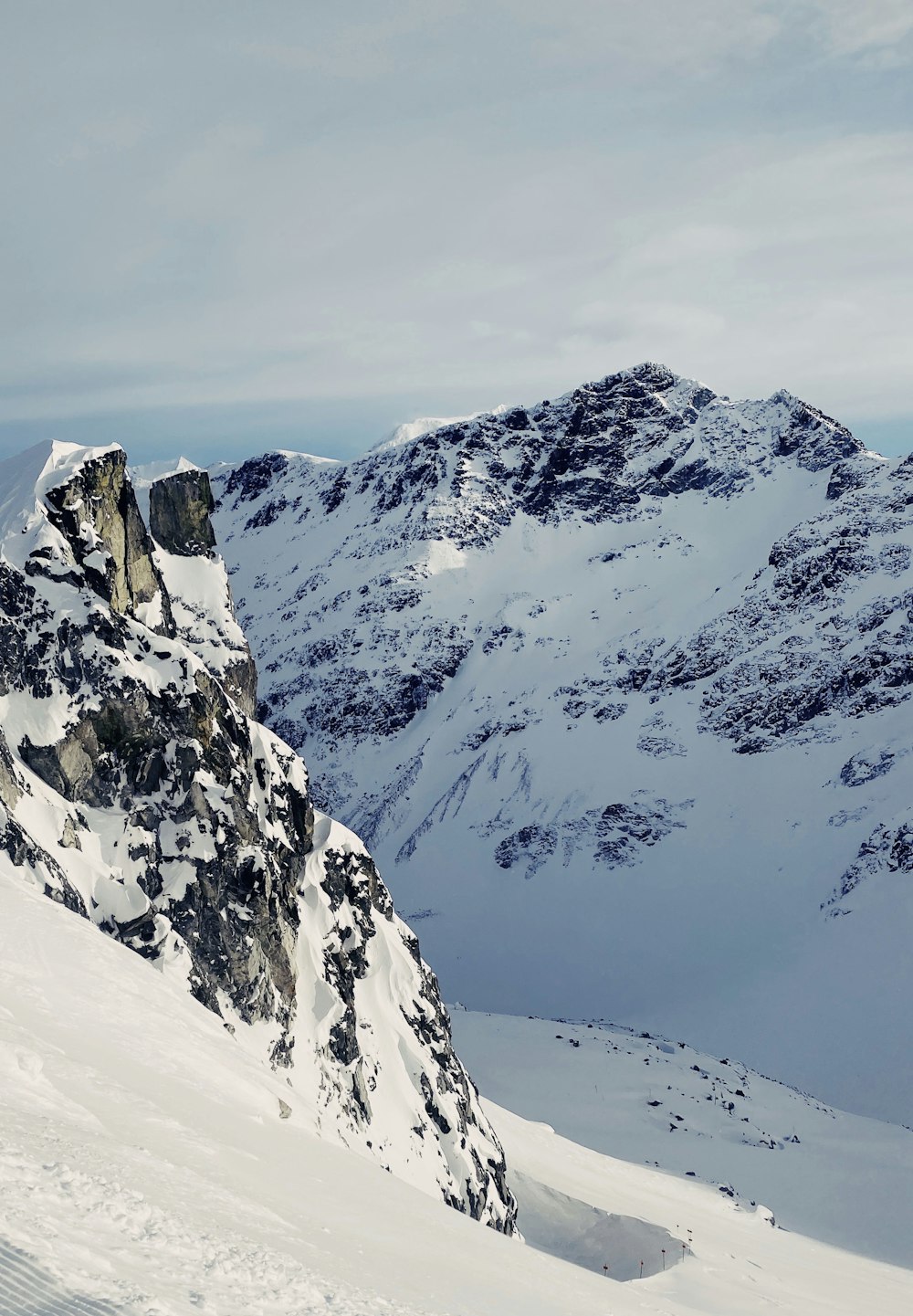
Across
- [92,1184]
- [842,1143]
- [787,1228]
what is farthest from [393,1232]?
[842,1143]

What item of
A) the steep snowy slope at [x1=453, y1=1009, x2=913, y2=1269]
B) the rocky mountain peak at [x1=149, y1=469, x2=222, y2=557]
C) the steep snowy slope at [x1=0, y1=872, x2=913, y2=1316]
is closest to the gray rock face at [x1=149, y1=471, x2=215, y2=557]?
the rocky mountain peak at [x1=149, y1=469, x2=222, y2=557]

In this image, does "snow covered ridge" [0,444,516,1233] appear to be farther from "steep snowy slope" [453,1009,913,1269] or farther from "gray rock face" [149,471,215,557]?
"steep snowy slope" [453,1009,913,1269]

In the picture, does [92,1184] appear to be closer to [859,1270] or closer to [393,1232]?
[393,1232]

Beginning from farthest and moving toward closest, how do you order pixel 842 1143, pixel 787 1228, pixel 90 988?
pixel 842 1143 → pixel 787 1228 → pixel 90 988

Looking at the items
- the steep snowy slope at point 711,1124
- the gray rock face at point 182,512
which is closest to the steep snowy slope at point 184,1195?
the steep snowy slope at point 711,1124

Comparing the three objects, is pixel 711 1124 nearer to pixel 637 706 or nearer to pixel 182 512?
pixel 182 512

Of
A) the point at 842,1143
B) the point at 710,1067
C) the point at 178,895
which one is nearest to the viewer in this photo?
the point at 178,895
